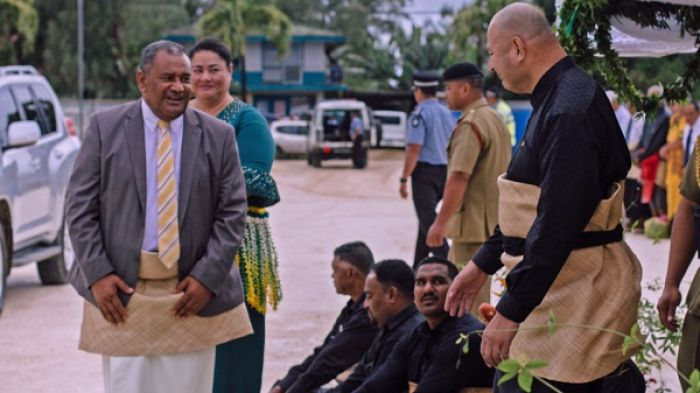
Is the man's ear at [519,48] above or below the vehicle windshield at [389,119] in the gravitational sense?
above

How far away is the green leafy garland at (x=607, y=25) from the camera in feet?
17.6

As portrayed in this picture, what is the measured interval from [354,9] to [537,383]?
262ft

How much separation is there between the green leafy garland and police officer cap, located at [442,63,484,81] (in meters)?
2.77

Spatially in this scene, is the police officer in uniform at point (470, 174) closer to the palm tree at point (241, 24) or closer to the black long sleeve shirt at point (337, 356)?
the black long sleeve shirt at point (337, 356)

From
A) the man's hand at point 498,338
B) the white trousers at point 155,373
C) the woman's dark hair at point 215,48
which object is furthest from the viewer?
the woman's dark hair at point 215,48

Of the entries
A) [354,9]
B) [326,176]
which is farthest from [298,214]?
[354,9]

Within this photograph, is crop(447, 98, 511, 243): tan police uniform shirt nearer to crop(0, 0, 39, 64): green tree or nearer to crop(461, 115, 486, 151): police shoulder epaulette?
→ crop(461, 115, 486, 151): police shoulder epaulette

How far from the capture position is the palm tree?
164ft

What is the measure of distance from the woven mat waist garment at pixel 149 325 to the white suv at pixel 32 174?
588 centimetres

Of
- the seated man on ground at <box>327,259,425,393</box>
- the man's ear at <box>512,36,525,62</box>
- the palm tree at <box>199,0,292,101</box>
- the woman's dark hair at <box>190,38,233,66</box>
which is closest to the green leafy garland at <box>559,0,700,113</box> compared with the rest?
the man's ear at <box>512,36,525,62</box>

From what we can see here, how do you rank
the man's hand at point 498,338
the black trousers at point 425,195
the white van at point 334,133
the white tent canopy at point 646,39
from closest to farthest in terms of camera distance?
the man's hand at point 498,338 < the white tent canopy at point 646,39 < the black trousers at point 425,195 < the white van at point 334,133

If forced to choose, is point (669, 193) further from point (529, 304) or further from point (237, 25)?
point (237, 25)

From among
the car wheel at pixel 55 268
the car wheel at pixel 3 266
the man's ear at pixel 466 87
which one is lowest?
the car wheel at pixel 55 268

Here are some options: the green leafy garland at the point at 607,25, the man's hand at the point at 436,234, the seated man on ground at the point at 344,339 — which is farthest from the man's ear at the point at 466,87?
the green leafy garland at the point at 607,25
